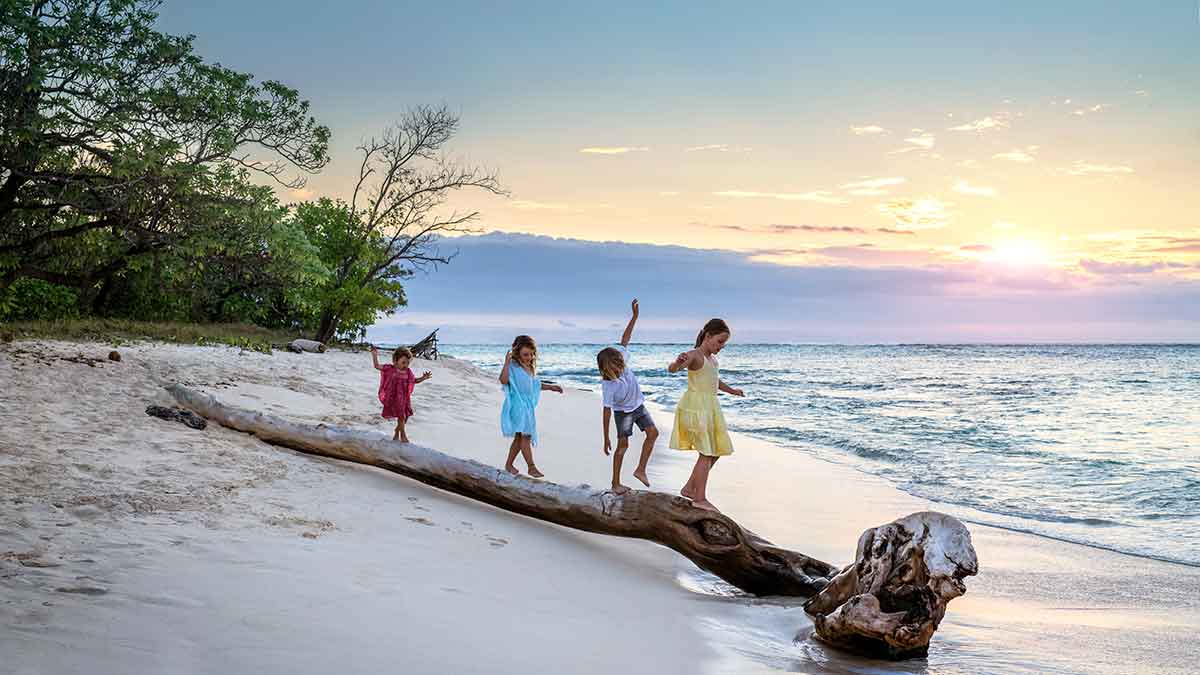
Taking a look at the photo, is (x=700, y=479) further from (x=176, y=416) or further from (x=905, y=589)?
(x=176, y=416)

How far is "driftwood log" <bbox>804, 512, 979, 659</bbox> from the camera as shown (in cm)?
557

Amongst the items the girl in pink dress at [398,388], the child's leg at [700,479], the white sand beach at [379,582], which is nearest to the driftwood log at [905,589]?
the white sand beach at [379,582]

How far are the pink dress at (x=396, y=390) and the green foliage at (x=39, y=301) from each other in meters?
18.1

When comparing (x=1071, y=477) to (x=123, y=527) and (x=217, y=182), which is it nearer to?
(x=123, y=527)

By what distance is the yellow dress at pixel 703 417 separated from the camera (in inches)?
385

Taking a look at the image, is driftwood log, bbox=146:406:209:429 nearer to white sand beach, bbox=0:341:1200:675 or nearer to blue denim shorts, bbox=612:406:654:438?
white sand beach, bbox=0:341:1200:675

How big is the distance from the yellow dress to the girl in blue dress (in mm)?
1744

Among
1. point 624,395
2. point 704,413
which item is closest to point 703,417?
point 704,413

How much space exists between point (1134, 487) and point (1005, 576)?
728cm

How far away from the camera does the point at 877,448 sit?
18.8m

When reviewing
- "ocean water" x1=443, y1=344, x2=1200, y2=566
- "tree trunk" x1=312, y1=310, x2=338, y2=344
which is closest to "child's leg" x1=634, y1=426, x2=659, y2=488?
"ocean water" x1=443, y1=344, x2=1200, y2=566

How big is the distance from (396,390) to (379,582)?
6.90 metres

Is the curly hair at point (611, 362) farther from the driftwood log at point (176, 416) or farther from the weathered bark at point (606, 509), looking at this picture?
the driftwood log at point (176, 416)

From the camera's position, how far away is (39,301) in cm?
2739
